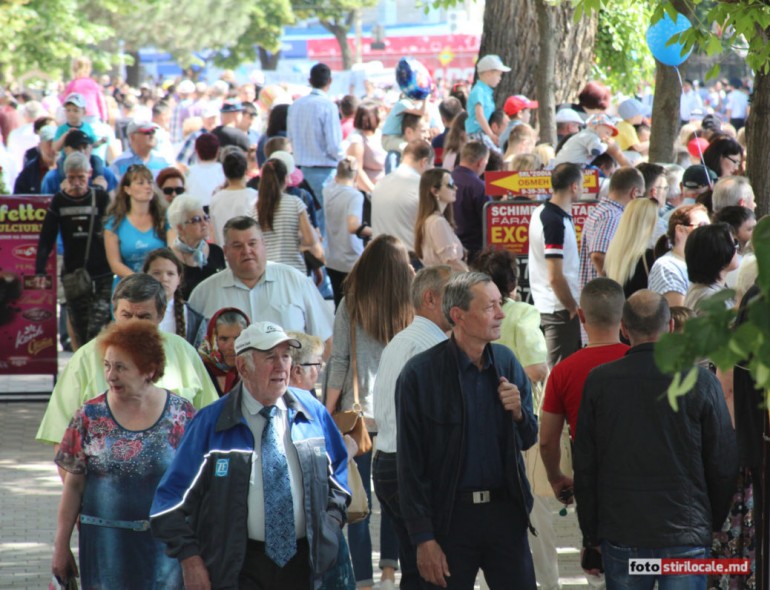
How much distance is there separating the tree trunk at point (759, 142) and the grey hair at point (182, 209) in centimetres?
429

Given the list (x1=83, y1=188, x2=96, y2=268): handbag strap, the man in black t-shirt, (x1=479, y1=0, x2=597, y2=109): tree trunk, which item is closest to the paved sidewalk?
the man in black t-shirt

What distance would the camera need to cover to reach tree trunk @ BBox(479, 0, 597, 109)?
61.2 ft

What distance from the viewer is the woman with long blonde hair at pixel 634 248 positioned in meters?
9.21

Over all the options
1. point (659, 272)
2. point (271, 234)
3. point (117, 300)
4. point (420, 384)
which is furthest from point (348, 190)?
point (420, 384)

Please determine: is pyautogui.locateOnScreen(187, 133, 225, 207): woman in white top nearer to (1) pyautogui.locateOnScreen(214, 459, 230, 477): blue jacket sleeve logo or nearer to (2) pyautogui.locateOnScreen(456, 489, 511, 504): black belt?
(2) pyautogui.locateOnScreen(456, 489, 511, 504): black belt

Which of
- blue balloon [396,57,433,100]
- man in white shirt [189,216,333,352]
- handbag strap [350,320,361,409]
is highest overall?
blue balloon [396,57,433,100]

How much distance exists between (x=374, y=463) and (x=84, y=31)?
108 ft

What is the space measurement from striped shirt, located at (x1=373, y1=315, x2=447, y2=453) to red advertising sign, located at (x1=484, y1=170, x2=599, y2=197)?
18.7 ft

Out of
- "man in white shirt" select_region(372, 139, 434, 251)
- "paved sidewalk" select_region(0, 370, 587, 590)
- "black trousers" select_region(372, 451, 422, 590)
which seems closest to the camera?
"black trousers" select_region(372, 451, 422, 590)

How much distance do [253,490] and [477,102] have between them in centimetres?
1241

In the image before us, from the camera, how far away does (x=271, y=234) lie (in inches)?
430

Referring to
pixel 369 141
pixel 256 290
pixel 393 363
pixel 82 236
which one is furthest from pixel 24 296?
pixel 393 363

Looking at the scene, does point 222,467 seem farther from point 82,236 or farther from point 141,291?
point 82,236

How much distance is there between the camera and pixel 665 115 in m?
12.6
